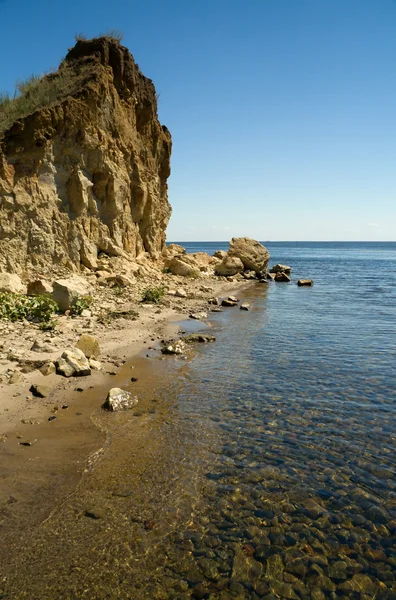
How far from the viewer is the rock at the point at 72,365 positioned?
898cm

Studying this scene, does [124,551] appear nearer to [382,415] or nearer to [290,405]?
[290,405]

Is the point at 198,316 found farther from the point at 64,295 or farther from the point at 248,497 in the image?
the point at 248,497

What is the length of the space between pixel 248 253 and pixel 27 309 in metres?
28.1

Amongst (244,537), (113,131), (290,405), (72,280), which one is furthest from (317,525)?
(113,131)

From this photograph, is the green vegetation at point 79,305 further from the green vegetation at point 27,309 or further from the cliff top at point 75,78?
the cliff top at point 75,78

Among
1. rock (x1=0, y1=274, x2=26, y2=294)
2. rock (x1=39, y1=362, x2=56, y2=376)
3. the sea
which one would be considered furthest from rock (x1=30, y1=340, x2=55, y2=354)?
rock (x1=0, y1=274, x2=26, y2=294)

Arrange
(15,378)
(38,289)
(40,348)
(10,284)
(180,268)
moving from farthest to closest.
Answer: (180,268) → (38,289) → (10,284) → (40,348) → (15,378)

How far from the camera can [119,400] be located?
25.9ft

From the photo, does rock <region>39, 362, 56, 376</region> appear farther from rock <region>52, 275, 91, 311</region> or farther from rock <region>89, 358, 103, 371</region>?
A: rock <region>52, 275, 91, 311</region>

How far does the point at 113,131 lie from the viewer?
23609 mm

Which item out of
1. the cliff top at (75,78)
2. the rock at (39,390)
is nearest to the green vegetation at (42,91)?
the cliff top at (75,78)

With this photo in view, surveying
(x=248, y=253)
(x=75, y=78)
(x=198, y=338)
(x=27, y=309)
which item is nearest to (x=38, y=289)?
(x=27, y=309)

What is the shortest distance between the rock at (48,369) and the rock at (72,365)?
124mm

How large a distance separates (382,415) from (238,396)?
2944 mm
